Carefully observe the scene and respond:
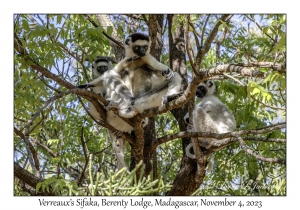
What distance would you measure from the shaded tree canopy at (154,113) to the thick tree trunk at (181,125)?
0.02 metres

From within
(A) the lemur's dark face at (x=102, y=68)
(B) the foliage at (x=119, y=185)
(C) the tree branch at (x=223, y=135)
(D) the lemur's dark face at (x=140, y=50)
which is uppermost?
(D) the lemur's dark face at (x=140, y=50)

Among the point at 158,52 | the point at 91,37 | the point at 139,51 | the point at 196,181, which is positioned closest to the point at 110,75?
the point at 139,51

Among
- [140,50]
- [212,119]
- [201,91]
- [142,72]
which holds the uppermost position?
[140,50]

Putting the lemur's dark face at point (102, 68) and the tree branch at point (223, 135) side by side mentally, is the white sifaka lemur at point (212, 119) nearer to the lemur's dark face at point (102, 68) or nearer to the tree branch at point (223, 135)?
the tree branch at point (223, 135)

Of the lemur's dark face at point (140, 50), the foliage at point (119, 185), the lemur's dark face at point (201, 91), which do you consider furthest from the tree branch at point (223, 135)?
the foliage at point (119, 185)

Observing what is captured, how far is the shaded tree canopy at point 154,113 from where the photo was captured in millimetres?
4075

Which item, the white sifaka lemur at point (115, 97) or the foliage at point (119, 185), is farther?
the white sifaka lemur at point (115, 97)

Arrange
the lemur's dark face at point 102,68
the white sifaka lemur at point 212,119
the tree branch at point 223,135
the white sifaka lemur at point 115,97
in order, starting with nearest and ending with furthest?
the tree branch at point 223,135 < the white sifaka lemur at point 115,97 < the white sifaka lemur at point 212,119 < the lemur's dark face at point 102,68

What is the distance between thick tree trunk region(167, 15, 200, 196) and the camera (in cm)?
625

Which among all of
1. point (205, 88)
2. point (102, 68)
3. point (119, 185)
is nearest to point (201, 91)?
point (205, 88)

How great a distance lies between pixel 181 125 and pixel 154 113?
5.20 ft

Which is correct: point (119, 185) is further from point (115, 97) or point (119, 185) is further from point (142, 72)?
point (142, 72)

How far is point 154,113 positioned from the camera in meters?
5.46
